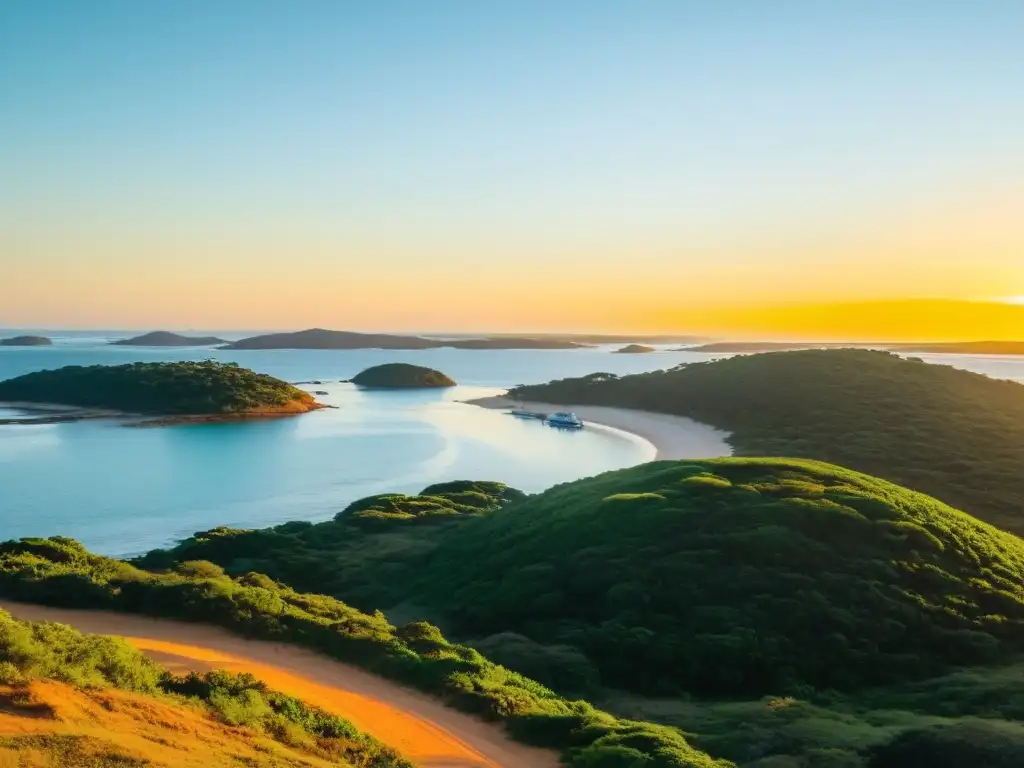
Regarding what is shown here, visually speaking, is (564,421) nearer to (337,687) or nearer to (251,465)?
(251,465)

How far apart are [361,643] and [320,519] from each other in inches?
1058

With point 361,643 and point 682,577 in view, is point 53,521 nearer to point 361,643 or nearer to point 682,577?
point 361,643

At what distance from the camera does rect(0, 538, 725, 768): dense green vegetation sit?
13078 mm

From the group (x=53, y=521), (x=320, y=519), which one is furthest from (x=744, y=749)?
(x=53, y=521)

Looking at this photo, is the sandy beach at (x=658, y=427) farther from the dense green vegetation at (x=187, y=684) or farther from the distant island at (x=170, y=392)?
the dense green vegetation at (x=187, y=684)

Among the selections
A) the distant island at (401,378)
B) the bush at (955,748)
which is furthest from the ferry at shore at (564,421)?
the bush at (955,748)

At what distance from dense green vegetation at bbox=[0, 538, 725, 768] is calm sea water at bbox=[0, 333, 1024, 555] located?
51.2 ft

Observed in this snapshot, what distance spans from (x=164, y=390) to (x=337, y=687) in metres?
92.3

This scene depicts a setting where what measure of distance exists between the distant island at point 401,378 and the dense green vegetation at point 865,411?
3348cm

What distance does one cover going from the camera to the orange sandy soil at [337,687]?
508 inches

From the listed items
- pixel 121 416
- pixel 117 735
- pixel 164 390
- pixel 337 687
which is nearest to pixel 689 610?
pixel 337 687

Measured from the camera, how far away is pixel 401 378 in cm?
14025

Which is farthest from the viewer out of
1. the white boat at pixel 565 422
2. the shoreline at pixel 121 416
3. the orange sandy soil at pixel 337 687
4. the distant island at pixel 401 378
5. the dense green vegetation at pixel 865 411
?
the distant island at pixel 401 378

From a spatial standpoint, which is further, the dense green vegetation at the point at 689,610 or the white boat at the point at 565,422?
the white boat at the point at 565,422
